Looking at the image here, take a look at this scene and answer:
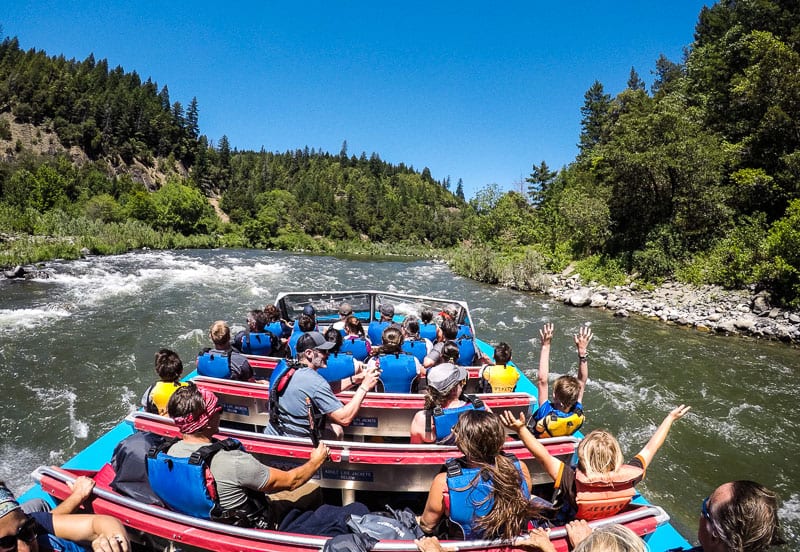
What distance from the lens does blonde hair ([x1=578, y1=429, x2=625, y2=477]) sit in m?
2.38

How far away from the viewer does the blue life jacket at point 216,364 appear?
4949 millimetres

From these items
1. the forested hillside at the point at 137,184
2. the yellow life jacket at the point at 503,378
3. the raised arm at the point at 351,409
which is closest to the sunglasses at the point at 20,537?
the raised arm at the point at 351,409

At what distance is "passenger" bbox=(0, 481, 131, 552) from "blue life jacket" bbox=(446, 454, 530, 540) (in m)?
1.68

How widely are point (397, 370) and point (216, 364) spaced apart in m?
2.15

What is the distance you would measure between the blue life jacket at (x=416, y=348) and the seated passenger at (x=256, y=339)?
2.14 meters

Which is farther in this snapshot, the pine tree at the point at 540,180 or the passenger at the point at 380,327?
the pine tree at the point at 540,180

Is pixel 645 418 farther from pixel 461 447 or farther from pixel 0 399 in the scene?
pixel 0 399

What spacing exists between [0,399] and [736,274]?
21.8 meters

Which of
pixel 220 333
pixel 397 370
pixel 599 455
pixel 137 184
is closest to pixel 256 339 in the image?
pixel 220 333

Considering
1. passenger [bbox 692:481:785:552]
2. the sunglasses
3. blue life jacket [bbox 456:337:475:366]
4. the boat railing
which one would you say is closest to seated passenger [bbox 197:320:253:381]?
the boat railing

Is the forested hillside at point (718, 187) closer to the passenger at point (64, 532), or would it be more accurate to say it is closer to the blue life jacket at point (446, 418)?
the blue life jacket at point (446, 418)

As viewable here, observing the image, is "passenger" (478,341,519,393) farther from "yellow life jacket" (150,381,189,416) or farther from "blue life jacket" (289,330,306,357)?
"yellow life jacket" (150,381,189,416)

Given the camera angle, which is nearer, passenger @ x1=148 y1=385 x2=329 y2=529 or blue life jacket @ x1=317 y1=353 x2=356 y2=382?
passenger @ x1=148 y1=385 x2=329 y2=529

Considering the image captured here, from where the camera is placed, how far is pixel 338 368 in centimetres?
488
